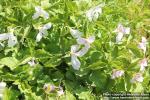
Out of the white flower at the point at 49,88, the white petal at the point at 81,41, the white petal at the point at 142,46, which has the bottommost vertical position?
the white flower at the point at 49,88

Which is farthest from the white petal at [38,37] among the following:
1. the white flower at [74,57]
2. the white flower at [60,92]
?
the white flower at [60,92]

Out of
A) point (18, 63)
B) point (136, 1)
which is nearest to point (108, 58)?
point (18, 63)

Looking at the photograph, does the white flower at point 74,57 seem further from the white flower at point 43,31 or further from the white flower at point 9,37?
the white flower at point 9,37

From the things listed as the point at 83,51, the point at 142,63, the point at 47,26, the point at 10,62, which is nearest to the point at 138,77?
the point at 142,63

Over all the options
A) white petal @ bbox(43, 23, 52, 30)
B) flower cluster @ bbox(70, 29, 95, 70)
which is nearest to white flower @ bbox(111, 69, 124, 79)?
flower cluster @ bbox(70, 29, 95, 70)

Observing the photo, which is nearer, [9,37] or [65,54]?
[9,37]

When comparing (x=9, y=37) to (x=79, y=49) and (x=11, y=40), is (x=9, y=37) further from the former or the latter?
(x=79, y=49)

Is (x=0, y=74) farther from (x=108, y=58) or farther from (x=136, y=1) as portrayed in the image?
(x=136, y=1)

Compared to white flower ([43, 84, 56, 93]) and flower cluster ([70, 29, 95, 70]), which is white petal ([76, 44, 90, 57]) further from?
white flower ([43, 84, 56, 93])
